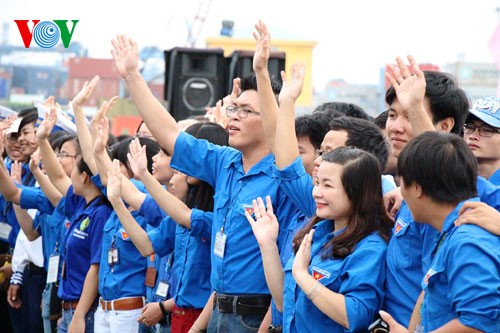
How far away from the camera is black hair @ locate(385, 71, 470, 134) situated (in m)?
4.14

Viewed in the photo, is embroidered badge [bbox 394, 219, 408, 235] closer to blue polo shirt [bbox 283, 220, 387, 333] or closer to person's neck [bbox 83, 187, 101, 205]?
blue polo shirt [bbox 283, 220, 387, 333]

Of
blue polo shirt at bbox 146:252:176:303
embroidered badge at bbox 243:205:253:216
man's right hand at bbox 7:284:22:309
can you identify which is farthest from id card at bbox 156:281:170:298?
man's right hand at bbox 7:284:22:309

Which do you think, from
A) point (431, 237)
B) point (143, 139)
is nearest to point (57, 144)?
point (143, 139)

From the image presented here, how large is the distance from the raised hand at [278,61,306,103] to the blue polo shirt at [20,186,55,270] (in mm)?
3491

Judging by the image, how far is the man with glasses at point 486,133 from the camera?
159 inches

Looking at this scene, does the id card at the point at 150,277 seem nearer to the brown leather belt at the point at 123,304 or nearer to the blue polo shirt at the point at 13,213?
the brown leather belt at the point at 123,304

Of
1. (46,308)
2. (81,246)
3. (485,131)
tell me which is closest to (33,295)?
(46,308)

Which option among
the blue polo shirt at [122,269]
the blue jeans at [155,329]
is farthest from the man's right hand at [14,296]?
the blue jeans at [155,329]

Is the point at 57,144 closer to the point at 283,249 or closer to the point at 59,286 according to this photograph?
the point at 59,286

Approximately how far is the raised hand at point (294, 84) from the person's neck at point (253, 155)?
53cm

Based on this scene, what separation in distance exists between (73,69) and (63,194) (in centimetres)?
5190

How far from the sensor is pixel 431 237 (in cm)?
351

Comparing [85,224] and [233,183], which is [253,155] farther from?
[85,224]

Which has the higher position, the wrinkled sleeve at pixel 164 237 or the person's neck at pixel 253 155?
the person's neck at pixel 253 155
